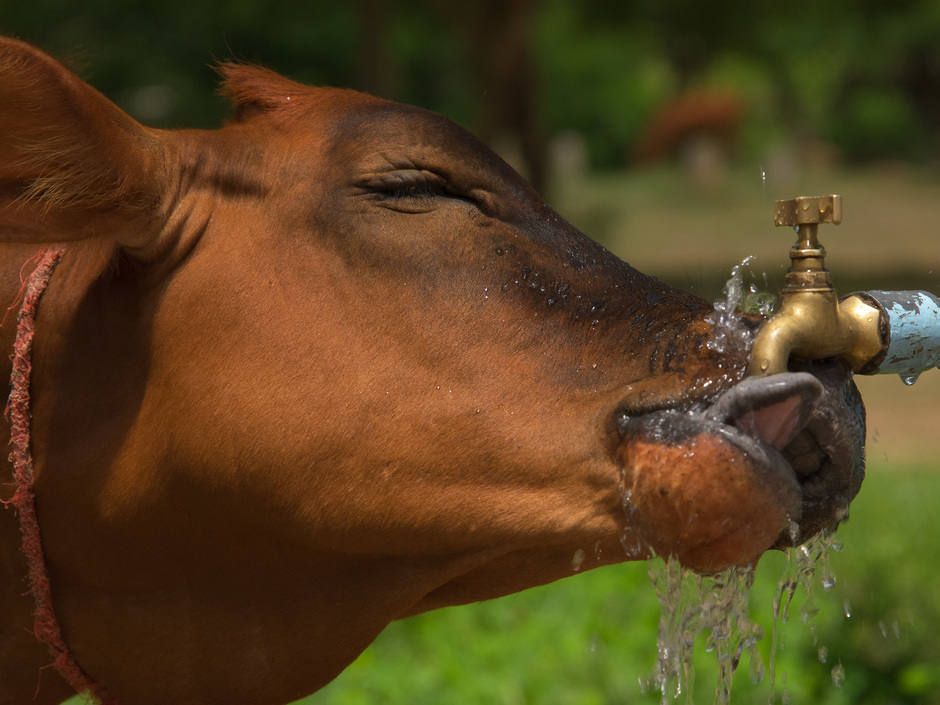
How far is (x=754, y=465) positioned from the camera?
1.85 meters

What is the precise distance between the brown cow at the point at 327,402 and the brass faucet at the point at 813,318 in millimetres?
Answer: 60

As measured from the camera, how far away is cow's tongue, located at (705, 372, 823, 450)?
71.6 inches

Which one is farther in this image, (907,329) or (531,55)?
(531,55)

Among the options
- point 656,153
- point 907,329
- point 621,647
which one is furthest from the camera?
point 656,153

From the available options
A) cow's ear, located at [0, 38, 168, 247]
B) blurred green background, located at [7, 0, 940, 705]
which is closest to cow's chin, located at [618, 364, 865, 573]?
blurred green background, located at [7, 0, 940, 705]

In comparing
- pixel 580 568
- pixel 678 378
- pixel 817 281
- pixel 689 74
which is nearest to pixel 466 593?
pixel 580 568

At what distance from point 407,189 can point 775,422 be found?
0.79 metres

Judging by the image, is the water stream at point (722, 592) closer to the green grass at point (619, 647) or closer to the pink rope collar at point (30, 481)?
the pink rope collar at point (30, 481)

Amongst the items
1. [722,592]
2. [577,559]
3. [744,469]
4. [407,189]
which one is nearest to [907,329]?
[744,469]

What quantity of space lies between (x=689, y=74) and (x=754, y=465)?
2880 centimetres

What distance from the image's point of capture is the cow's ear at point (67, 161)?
198cm

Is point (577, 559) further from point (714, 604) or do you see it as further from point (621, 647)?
point (621, 647)

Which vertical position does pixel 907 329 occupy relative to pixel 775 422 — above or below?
above

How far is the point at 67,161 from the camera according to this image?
2.04 m
